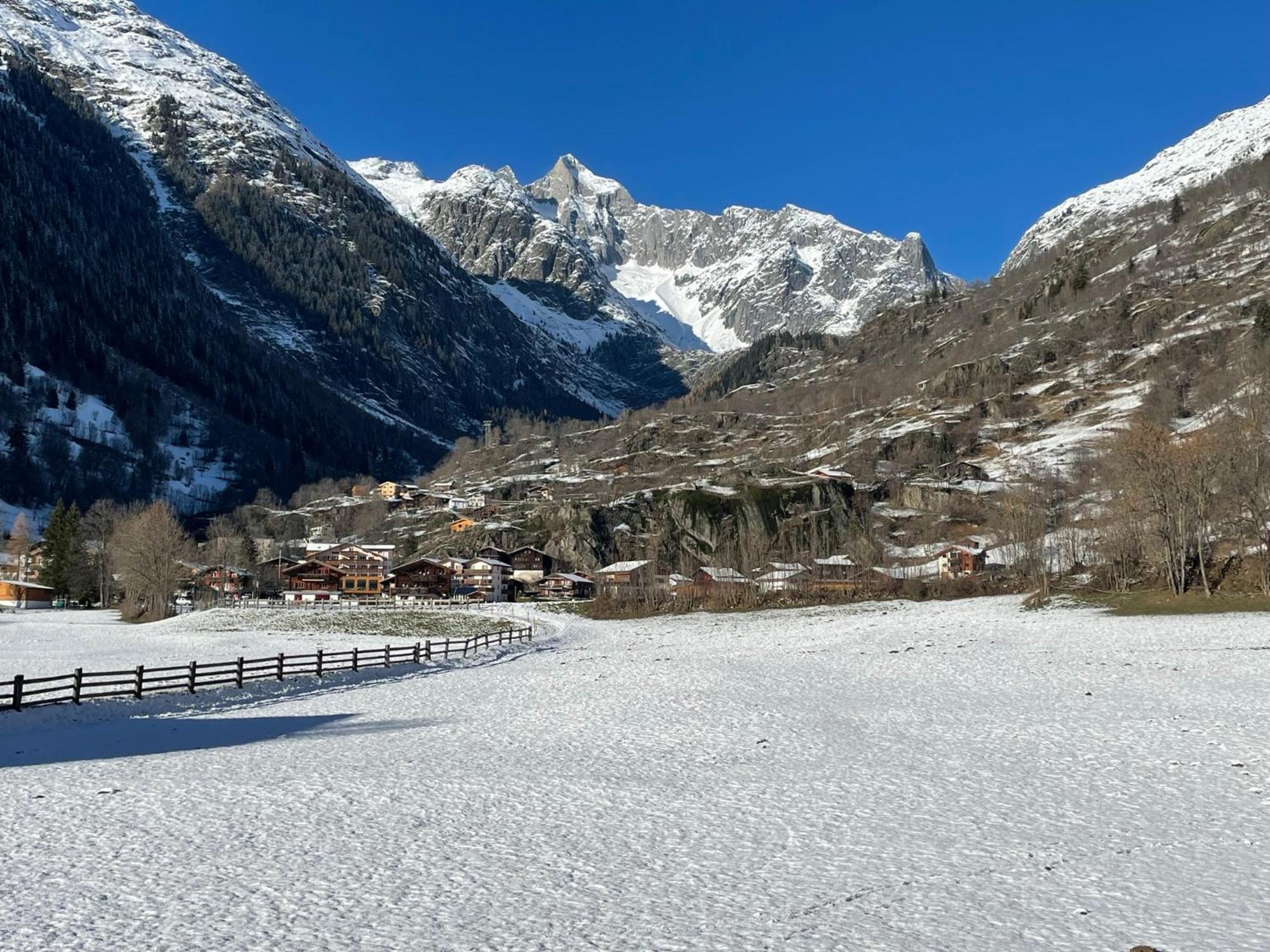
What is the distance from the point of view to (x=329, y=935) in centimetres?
1055

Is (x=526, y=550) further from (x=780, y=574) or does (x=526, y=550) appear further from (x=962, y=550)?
(x=962, y=550)

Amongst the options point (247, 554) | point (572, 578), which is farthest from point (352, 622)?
point (247, 554)

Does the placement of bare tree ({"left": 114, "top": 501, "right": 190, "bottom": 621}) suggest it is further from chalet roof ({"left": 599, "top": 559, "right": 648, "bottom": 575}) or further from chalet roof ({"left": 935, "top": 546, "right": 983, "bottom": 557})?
chalet roof ({"left": 935, "top": 546, "right": 983, "bottom": 557})

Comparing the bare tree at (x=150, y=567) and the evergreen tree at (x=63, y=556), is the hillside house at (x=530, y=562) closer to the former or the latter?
the bare tree at (x=150, y=567)

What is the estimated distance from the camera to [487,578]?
15225cm

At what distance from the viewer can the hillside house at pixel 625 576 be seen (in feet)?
398

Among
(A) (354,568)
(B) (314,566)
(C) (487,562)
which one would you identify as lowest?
(A) (354,568)

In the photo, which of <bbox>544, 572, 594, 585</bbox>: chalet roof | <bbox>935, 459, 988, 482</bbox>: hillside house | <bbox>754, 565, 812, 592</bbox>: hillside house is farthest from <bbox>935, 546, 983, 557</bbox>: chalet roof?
<bbox>544, 572, 594, 585</bbox>: chalet roof

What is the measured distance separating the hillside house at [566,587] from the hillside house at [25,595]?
277 feet

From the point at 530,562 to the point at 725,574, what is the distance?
204ft

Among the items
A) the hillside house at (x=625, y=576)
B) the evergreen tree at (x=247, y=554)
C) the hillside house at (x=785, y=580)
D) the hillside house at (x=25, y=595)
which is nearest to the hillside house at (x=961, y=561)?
the hillside house at (x=785, y=580)

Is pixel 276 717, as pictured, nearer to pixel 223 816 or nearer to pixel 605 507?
pixel 223 816

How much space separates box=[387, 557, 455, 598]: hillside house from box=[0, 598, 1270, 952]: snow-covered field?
118111mm

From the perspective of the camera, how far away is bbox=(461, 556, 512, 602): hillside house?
496 ft
